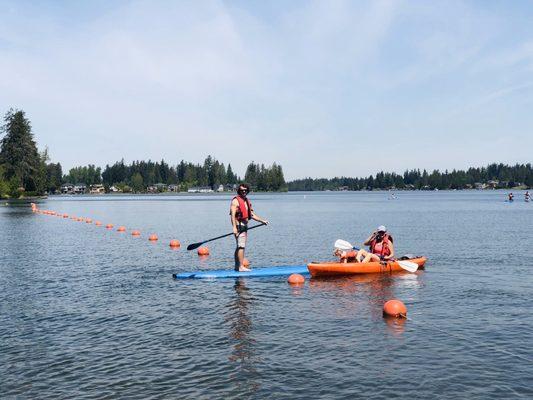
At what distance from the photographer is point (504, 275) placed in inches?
884

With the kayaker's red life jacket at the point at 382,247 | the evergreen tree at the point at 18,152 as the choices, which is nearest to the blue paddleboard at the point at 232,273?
the kayaker's red life jacket at the point at 382,247

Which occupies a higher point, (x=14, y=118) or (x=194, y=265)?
(x=14, y=118)

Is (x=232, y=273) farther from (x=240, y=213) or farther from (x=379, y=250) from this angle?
(x=379, y=250)

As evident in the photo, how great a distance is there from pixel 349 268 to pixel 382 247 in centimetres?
223

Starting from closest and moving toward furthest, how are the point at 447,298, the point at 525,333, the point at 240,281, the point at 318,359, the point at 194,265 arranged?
the point at 318,359 < the point at 525,333 < the point at 447,298 < the point at 240,281 < the point at 194,265

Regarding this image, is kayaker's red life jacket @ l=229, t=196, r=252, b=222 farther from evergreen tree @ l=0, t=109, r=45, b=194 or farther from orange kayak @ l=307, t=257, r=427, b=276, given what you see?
evergreen tree @ l=0, t=109, r=45, b=194

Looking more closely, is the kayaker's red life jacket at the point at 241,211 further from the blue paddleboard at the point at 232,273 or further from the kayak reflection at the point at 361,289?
the kayak reflection at the point at 361,289

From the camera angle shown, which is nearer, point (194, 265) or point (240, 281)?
point (240, 281)

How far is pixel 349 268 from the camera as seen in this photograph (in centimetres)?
2184

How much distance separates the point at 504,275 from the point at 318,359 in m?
14.4

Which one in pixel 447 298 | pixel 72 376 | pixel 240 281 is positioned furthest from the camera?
pixel 240 281

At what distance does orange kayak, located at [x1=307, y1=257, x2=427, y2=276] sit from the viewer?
21.5 meters

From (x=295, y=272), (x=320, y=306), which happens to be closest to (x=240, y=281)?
(x=295, y=272)

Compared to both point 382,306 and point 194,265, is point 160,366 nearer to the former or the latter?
point 382,306
